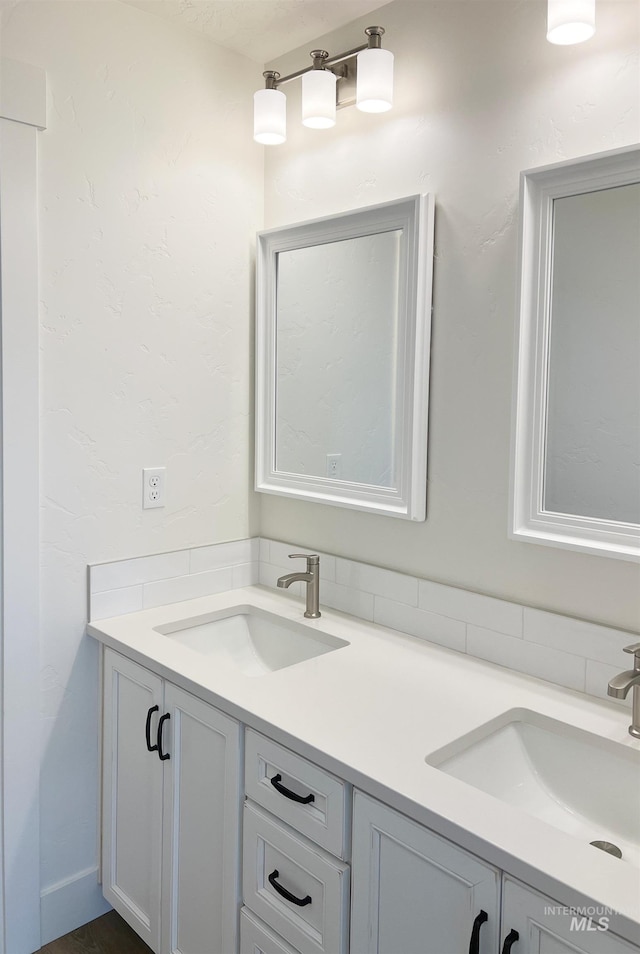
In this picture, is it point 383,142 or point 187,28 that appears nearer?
point 383,142

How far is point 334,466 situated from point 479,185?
811 mm

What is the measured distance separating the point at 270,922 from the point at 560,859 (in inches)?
27.6

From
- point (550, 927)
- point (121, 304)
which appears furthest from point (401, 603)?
point (121, 304)

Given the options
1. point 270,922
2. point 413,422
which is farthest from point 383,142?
point 270,922

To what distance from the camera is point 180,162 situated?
1951 mm

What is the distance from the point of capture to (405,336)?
1748 millimetres

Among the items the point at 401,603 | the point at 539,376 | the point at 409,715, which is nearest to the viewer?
the point at 409,715

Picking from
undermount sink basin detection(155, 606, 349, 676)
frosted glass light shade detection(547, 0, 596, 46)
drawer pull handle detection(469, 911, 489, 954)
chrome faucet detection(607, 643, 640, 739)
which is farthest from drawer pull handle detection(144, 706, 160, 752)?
frosted glass light shade detection(547, 0, 596, 46)

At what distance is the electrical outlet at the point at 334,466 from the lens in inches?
77.3

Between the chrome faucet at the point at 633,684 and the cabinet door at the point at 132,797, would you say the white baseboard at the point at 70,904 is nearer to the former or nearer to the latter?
the cabinet door at the point at 132,797

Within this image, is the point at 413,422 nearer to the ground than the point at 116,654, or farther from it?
farther from it

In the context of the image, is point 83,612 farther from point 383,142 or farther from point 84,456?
point 383,142

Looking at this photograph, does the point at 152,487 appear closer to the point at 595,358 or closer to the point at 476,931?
the point at 595,358

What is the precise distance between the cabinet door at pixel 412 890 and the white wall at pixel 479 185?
63 cm
